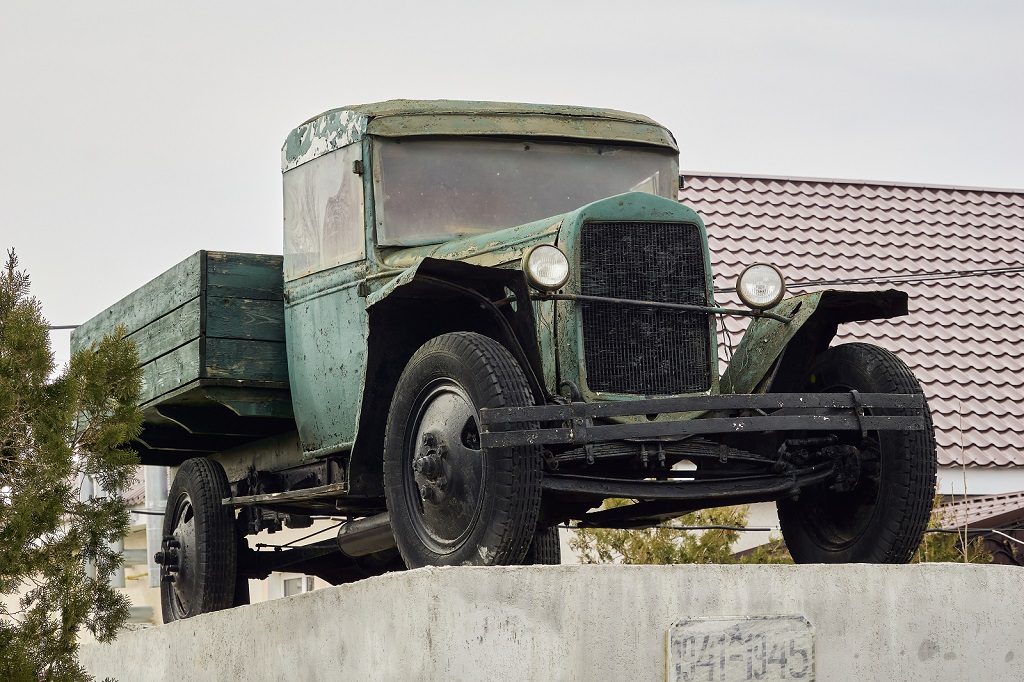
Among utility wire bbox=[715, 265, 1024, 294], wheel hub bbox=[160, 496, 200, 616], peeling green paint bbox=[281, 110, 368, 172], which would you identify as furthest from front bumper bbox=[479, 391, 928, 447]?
utility wire bbox=[715, 265, 1024, 294]

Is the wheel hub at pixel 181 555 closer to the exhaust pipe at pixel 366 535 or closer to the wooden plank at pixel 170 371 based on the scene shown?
the wooden plank at pixel 170 371

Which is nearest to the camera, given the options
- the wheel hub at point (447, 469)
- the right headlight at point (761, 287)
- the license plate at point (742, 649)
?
the license plate at point (742, 649)

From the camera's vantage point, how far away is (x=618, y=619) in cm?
565

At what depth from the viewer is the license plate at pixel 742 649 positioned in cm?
571

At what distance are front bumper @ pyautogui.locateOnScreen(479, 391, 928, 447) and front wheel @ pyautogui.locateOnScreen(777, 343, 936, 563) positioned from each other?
130 millimetres

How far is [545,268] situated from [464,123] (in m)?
1.68

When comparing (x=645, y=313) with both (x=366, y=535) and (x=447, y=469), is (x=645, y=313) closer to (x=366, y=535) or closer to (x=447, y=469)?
(x=447, y=469)

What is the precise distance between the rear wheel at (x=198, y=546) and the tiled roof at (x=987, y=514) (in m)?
5.41

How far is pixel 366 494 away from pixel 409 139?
67.8 inches

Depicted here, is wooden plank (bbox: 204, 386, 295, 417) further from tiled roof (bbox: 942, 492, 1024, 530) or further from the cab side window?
tiled roof (bbox: 942, 492, 1024, 530)

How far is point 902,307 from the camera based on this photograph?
682cm

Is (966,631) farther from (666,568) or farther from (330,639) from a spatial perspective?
(330,639)

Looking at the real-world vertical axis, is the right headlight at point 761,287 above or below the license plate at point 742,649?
above

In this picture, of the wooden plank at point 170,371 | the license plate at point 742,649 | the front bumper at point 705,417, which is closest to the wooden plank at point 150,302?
the wooden plank at point 170,371
